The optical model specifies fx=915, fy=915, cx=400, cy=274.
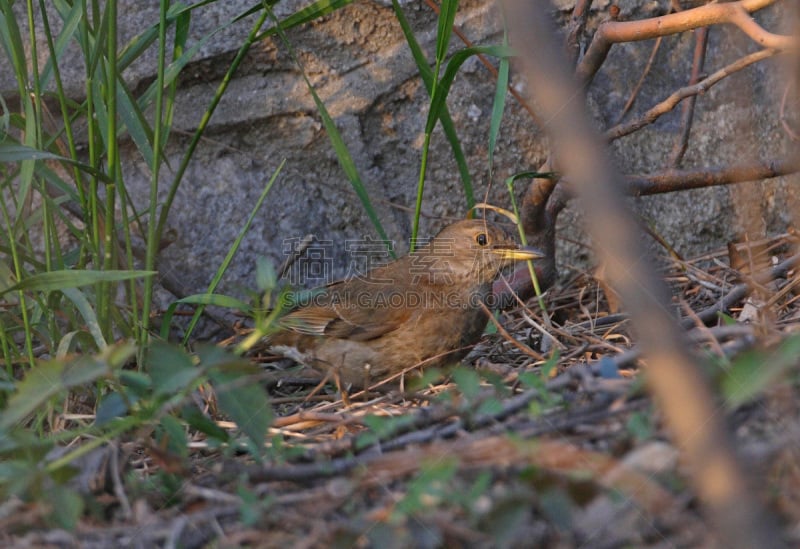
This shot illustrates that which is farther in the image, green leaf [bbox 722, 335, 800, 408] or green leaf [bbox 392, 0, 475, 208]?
green leaf [bbox 392, 0, 475, 208]

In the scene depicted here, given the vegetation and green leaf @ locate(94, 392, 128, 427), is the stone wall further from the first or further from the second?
green leaf @ locate(94, 392, 128, 427)

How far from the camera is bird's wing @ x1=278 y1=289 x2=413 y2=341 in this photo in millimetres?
4434

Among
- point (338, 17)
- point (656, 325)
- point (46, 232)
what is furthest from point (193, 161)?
point (656, 325)

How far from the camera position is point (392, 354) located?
172 inches

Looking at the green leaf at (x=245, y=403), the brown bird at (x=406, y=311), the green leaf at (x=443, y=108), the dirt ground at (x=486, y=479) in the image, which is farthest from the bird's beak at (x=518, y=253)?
the green leaf at (x=245, y=403)

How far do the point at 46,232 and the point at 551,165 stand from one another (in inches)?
86.6

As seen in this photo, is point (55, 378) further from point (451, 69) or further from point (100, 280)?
point (451, 69)

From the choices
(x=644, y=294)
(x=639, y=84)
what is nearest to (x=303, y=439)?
(x=644, y=294)

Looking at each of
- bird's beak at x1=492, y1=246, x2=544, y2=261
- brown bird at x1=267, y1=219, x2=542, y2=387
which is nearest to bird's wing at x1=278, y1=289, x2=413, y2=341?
brown bird at x1=267, y1=219, x2=542, y2=387

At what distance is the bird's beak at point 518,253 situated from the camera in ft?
13.9

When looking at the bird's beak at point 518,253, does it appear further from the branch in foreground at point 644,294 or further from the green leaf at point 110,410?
the branch in foreground at point 644,294

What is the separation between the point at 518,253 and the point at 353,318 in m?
0.88

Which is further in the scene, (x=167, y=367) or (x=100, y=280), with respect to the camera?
(x=100, y=280)

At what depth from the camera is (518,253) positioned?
4.32m
